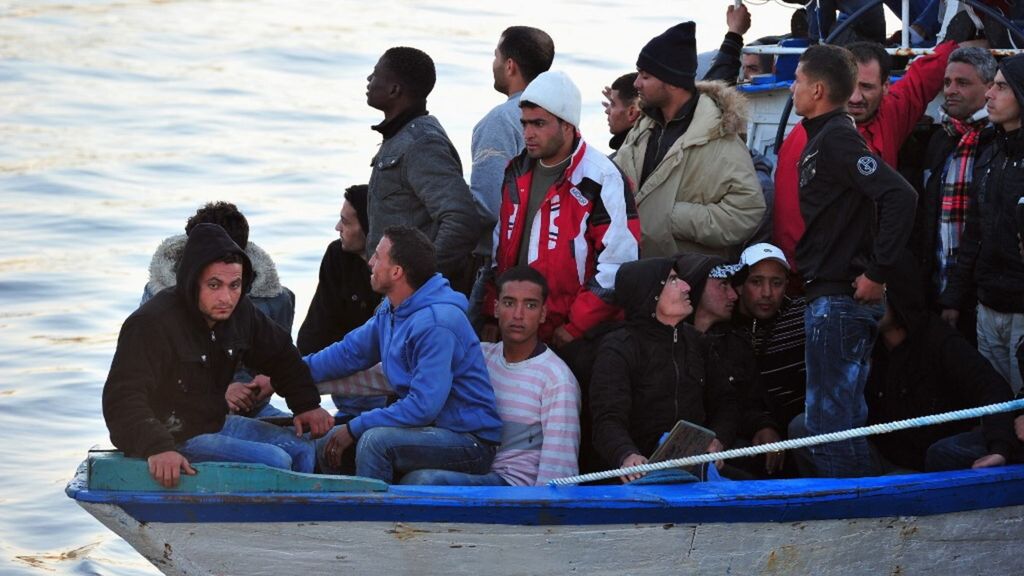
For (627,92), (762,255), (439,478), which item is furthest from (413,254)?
(627,92)

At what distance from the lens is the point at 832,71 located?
666 cm

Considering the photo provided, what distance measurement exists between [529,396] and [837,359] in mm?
1146

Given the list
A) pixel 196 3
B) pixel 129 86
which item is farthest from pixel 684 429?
pixel 196 3

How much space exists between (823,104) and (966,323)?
1267 millimetres

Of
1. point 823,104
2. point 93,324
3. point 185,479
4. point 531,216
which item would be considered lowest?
point 93,324

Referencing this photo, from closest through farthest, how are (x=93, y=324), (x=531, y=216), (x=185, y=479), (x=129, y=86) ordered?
(x=185, y=479) → (x=531, y=216) → (x=93, y=324) → (x=129, y=86)

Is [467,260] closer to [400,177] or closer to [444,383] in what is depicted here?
[400,177]

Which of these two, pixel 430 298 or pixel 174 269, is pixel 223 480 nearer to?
pixel 430 298

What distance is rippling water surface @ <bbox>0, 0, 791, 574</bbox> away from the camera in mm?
11906

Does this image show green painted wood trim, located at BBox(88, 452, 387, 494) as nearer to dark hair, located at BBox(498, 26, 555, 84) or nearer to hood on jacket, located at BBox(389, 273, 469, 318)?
hood on jacket, located at BBox(389, 273, 469, 318)

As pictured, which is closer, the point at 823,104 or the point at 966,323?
the point at 823,104

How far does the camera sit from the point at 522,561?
6.44 meters

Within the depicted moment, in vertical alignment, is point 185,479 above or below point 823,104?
below

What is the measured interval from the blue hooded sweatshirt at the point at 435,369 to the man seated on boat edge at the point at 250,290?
50 centimetres
